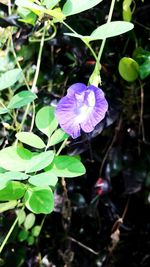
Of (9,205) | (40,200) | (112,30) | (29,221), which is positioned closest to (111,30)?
(112,30)

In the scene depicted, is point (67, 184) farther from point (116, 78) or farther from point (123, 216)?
point (116, 78)

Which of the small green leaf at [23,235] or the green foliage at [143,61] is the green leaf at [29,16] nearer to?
the green foliage at [143,61]

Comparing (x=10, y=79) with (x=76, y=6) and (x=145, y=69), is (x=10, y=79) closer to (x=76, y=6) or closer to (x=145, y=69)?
(x=76, y=6)

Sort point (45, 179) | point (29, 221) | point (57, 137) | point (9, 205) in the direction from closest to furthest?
1. point (45, 179)
2. point (57, 137)
3. point (9, 205)
4. point (29, 221)

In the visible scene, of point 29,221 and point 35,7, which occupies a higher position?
point 35,7

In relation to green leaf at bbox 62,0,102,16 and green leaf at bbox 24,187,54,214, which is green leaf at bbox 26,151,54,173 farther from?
green leaf at bbox 62,0,102,16

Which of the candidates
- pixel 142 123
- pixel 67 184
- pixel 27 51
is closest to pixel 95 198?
pixel 67 184

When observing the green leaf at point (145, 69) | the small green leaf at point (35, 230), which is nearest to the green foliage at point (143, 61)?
the green leaf at point (145, 69)
